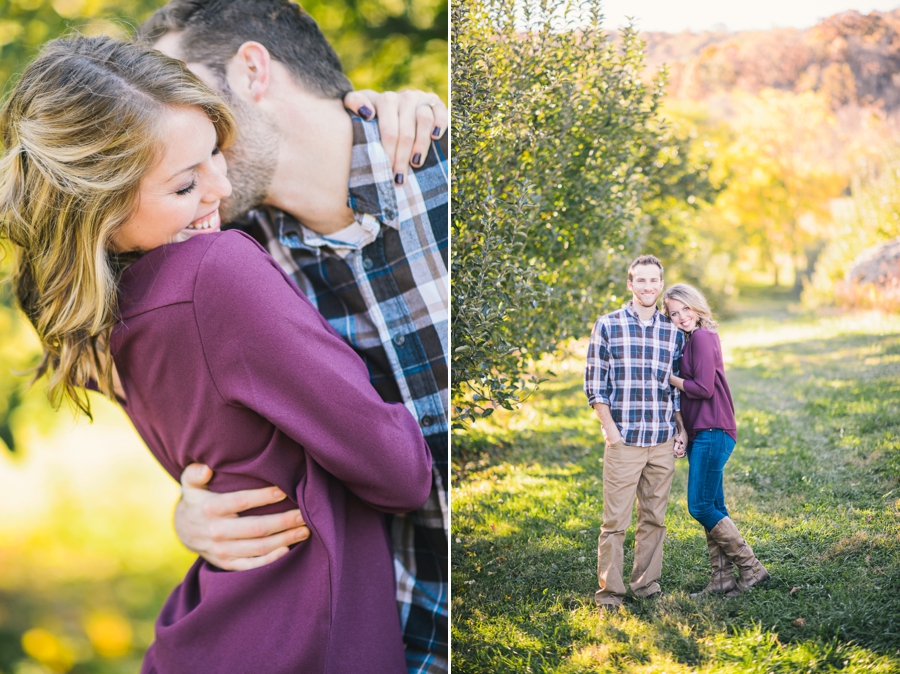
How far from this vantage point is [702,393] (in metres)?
1.82

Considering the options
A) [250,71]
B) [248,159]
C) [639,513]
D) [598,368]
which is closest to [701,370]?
[598,368]

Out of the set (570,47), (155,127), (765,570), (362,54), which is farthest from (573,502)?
(362,54)

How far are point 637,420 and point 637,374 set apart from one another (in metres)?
0.13

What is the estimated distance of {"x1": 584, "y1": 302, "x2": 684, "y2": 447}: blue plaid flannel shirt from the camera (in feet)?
5.98

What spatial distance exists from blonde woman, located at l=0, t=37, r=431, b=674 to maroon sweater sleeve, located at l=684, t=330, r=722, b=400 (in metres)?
0.80

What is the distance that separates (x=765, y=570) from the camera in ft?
5.87

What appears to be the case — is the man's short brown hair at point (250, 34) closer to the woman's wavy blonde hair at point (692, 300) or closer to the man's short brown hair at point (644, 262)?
the man's short brown hair at point (644, 262)

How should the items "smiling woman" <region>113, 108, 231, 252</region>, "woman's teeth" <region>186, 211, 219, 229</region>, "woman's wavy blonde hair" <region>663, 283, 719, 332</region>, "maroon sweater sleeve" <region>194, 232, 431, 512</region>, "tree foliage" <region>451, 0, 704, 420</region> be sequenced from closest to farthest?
1. "maroon sweater sleeve" <region>194, 232, 431, 512</region>
2. "smiling woman" <region>113, 108, 231, 252</region>
3. "woman's teeth" <region>186, 211, 219, 229</region>
4. "woman's wavy blonde hair" <region>663, 283, 719, 332</region>
5. "tree foliage" <region>451, 0, 704, 420</region>

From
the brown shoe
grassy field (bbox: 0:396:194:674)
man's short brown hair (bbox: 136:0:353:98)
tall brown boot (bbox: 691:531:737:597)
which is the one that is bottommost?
grassy field (bbox: 0:396:194:674)

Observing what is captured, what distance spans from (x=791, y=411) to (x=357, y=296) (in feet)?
4.49

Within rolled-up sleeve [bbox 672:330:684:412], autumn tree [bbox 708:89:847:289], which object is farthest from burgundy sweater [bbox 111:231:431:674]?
autumn tree [bbox 708:89:847:289]

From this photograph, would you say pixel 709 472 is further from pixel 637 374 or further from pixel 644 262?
pixel 644 262

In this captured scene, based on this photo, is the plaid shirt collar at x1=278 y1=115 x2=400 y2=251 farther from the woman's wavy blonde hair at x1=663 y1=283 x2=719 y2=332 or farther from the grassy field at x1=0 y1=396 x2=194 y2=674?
the grassy field at x1=0 y1=396 x2=194 y2=674

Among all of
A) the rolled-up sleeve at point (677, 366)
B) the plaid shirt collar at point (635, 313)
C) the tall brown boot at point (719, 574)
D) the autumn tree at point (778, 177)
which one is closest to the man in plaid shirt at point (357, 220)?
the plaid shirt collar at point (635, 313)
